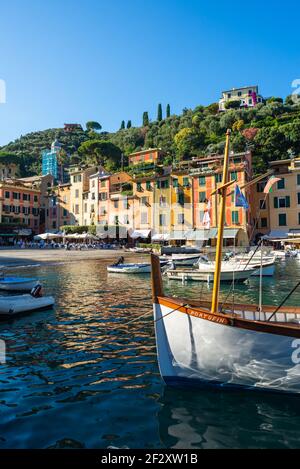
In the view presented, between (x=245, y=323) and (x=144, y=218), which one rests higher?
(x=144, y=218)

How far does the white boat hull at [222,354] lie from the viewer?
6605 mm

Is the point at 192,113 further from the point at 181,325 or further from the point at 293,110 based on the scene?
the point at 181,325

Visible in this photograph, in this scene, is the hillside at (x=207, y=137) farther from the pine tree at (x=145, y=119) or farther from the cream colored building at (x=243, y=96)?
the cream colored building at (x=243, y=96)

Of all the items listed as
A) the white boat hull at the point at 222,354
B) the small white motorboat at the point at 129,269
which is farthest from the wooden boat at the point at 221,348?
the small white motorboat at the point at 129,269

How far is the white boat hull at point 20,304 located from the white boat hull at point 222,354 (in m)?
9.28

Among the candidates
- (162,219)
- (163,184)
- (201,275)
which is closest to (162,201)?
(163,184)

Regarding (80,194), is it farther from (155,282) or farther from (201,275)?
(155,282)

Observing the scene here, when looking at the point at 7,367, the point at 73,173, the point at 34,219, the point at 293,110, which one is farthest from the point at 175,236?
the point at 293,110

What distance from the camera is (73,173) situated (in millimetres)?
76000

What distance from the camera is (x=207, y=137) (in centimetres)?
8594

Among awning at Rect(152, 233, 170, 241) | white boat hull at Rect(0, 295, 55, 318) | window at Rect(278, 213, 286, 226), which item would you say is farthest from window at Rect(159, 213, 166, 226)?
white boat hull at Rect(0, 295, 55, 318)

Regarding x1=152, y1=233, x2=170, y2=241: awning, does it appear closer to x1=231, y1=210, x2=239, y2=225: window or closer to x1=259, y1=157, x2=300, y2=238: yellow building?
x1=231, y1=210, x2=239, y2=225: window

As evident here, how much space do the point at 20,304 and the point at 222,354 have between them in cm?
1060

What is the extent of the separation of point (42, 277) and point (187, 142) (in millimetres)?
62006
